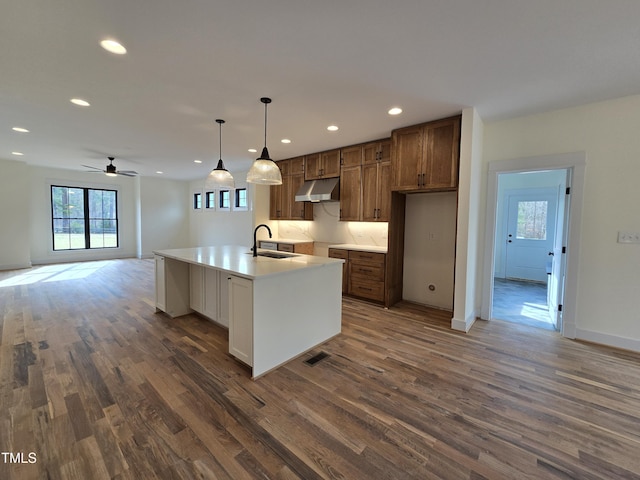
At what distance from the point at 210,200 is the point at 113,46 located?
6.87 m

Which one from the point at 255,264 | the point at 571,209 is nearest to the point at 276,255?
the point at 255,264

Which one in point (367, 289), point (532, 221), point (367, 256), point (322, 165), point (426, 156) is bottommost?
point (367, 289)

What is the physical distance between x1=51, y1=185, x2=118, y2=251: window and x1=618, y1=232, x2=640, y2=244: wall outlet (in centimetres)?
1109

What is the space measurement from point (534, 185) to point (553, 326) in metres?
3.80

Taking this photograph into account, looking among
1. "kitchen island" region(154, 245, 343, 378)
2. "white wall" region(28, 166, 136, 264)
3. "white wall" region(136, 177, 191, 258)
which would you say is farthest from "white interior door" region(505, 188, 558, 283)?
"white wall" region(28, 166, 136, 264)

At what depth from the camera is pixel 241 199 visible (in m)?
7.48

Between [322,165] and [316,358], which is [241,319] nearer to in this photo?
[316,358]

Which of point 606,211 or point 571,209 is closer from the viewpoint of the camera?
point 606,211

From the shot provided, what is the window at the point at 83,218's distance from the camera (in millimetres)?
7473

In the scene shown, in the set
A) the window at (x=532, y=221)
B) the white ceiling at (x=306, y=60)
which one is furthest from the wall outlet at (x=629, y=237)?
the window at (x=532, y=221)

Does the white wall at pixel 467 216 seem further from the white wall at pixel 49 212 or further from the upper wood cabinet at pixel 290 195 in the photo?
the white wall at pixel 49 212

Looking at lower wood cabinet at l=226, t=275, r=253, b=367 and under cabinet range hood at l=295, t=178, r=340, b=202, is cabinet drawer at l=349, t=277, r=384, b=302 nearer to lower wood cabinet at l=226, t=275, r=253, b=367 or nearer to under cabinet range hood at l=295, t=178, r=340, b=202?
under cabinet range hood at l=295, t=178, r=340, b=202

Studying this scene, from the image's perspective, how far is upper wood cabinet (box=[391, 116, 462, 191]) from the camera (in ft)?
11.1

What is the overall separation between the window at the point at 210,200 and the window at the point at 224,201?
0.40 m
